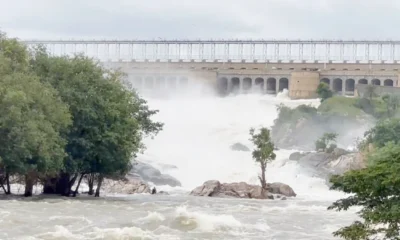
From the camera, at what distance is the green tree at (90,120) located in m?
45.7

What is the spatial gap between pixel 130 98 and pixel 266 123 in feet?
187

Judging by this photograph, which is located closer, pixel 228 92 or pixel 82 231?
pixel 82 231

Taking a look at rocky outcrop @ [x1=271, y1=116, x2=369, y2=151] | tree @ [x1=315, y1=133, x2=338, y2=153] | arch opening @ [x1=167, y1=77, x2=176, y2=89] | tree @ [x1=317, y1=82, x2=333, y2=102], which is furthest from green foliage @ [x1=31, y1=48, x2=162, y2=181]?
arch opening @ [x1=167, y1=77, x2=176, y2=89]

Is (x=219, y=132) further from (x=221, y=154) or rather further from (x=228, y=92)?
(x=228, y=92)

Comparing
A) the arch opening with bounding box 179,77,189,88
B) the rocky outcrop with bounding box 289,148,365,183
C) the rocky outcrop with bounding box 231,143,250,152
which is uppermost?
the arch opening with bounding box 179,77,189,88

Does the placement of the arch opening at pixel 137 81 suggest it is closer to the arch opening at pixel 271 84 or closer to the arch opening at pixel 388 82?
the arch opening at pixel 271 84

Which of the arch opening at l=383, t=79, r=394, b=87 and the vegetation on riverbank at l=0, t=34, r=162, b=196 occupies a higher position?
the arch opening at l=383, t=79, r=394, b=87

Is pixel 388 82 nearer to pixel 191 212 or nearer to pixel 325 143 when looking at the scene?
pixel 325 143

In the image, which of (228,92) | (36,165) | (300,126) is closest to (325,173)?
(300,126)

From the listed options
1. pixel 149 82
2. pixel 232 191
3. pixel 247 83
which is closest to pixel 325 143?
pixel 232 191

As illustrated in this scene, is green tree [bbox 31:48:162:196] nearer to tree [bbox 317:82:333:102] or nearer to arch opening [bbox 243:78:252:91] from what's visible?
tree [bbox 317:82:333:102]

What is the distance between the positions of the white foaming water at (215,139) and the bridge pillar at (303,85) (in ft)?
5.81

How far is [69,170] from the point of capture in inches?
1785

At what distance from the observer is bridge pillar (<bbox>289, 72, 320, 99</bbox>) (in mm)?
125250
